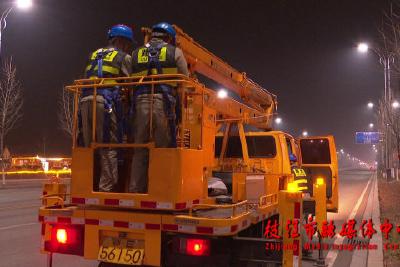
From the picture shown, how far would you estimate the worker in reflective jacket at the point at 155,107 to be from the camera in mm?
5469

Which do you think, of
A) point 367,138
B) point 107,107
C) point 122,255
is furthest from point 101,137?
point 367,138

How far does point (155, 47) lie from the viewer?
578cm

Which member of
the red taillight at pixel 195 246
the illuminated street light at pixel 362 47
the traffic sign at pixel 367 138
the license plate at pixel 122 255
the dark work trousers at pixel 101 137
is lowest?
the license plate at pixel 122 255

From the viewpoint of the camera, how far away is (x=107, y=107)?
5.80 metres

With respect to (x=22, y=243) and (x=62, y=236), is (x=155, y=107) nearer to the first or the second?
(x=62, y=236)

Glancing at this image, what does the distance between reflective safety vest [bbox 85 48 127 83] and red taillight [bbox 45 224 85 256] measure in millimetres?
1893

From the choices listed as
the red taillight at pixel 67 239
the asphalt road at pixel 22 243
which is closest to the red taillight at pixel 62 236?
the red taillight at pixel 67 239

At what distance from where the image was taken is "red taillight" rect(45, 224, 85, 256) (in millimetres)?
5645

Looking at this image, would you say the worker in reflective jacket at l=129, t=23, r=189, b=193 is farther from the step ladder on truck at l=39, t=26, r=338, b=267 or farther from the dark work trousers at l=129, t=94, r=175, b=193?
the step ladder on truck at l=39, t=26, r=338, b=267

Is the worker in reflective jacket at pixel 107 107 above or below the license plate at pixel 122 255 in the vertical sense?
above

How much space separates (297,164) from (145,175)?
5743 millimetres

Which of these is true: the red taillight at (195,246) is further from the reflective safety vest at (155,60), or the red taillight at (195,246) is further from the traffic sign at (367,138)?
the traffic sign at (367,138)

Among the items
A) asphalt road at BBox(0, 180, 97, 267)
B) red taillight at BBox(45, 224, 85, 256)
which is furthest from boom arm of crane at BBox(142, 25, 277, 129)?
asphalt road at BBox(0, 180, 97, 267)

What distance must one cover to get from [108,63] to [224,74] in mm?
4434
